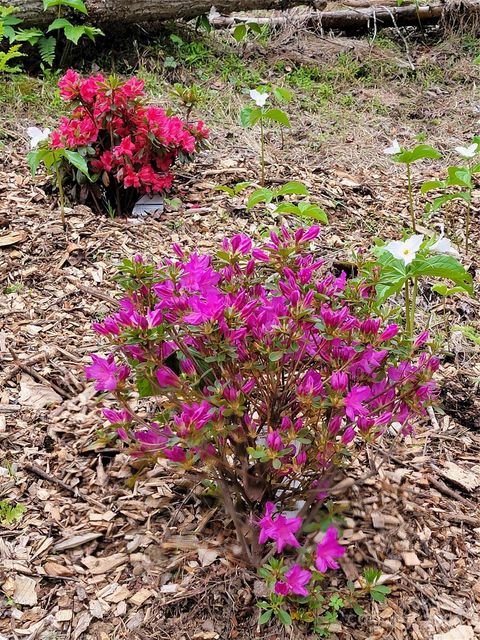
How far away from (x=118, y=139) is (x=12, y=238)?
0.76 meters

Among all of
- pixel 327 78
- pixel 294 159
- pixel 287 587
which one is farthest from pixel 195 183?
pixel 287 587

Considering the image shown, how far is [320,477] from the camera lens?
1.76 meters

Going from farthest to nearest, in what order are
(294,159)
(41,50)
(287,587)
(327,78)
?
1. (327,78)
2. (41,50)
3. (294,159)
4. (287,587)

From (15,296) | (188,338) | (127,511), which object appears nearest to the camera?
(188,338)

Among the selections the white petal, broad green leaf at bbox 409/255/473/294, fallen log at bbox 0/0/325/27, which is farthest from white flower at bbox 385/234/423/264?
fallen log at bbox 0/0/325/27

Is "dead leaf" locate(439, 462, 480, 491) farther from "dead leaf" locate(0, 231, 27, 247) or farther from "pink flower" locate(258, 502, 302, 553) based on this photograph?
"dead leaf" locate(0, 231, 27, 247)

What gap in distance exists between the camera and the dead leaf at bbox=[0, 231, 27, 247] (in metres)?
3.19

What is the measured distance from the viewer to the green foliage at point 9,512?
6.50ft

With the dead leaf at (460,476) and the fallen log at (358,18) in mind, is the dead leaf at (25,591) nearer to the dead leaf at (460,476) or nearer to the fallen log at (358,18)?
the dead leaf at (460,476)

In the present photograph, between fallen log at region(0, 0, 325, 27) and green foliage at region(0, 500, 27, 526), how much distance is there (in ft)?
12.9

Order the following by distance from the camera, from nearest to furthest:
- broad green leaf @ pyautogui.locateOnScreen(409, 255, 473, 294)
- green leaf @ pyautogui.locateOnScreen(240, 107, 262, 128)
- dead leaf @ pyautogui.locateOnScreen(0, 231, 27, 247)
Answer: broad green leaf @ pyautogui.locateOnScreen(409, 255, 473, 294) → dead leaf @ pyautogui.locateOnScreen(0, 231, 27, 247) → green leaf @ pyautogui.locateOnScreen(240, 107, 262, 128)

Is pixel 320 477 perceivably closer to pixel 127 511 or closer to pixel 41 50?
pixel 127 511

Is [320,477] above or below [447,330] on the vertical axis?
above

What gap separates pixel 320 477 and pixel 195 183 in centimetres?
244
